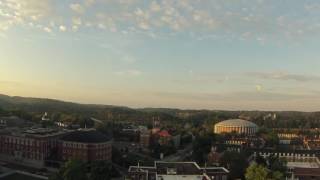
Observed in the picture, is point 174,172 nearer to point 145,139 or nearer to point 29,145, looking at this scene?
point 29,145

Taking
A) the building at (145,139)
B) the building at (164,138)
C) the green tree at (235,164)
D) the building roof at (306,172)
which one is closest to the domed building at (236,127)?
the building at (164,138)

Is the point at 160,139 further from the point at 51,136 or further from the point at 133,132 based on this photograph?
the point at 51,136

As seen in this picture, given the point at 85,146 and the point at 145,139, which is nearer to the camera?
the point at 85,146

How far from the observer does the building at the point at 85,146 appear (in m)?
69.8

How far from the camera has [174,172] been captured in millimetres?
51000

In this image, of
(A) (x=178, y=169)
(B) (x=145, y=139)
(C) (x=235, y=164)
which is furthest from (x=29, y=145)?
(B) (x=145, y=139)

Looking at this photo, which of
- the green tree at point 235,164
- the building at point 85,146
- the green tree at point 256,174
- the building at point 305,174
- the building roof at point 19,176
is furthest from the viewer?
the building at point 85,146

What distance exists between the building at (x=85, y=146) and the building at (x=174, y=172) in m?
17.8

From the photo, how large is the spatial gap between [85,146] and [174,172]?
74.7ft

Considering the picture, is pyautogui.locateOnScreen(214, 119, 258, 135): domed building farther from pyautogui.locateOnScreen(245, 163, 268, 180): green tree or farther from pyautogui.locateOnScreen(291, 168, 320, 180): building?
pyautogui.locateOnScreen(245, 163, 268, 180): green tree

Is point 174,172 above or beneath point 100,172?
above

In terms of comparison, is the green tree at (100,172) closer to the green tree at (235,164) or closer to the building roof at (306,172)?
the green tree at (235,164)

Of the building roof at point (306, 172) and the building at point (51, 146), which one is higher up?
the building at point (51, 146)

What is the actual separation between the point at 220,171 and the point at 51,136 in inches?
1225
